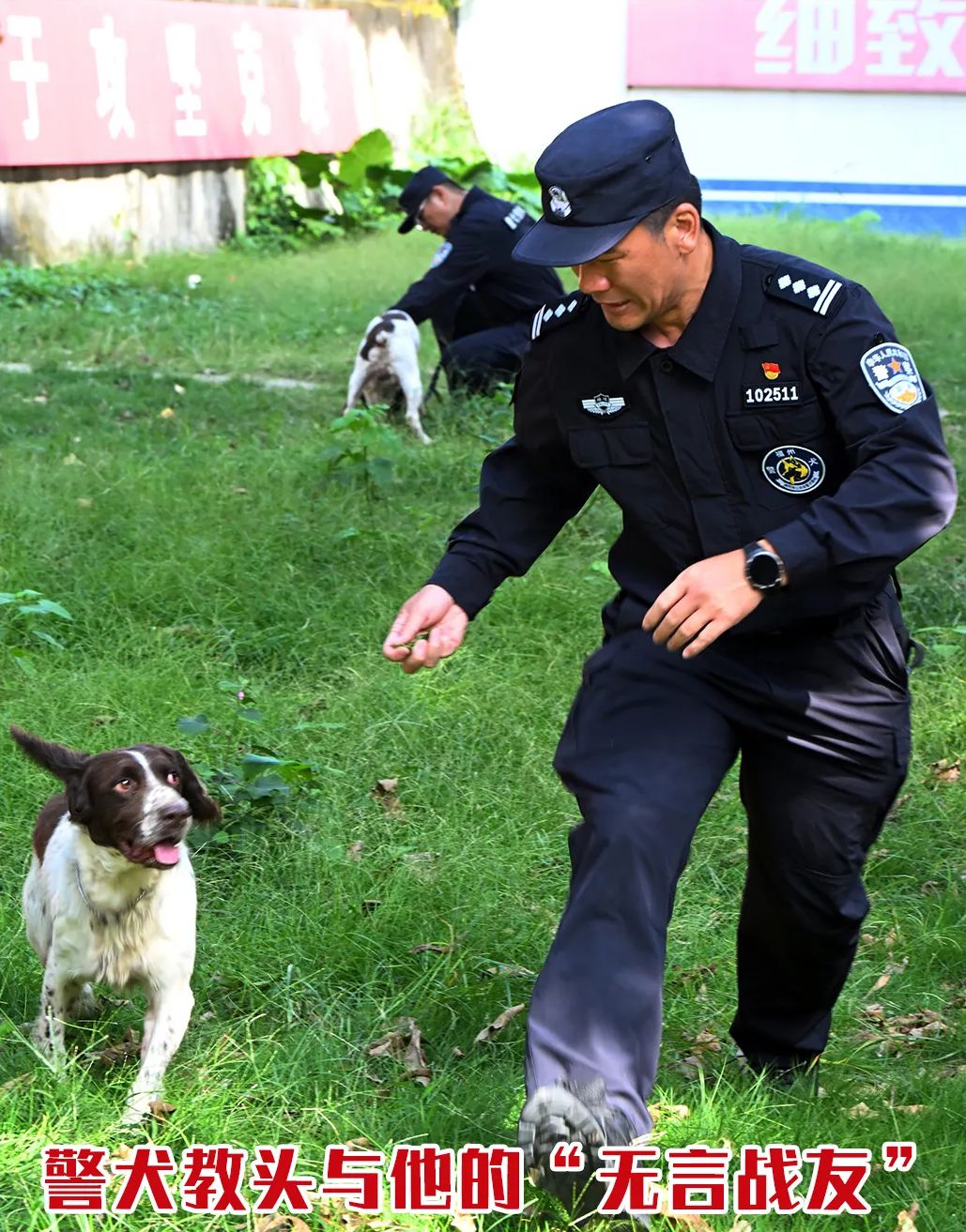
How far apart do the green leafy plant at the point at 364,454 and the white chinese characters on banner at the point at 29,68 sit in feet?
23.7

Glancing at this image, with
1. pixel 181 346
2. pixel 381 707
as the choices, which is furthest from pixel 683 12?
pixel 381 707

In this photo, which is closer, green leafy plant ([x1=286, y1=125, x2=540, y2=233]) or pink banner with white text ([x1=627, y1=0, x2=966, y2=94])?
green leafy plant ([x1=286, y1=125, x2=540, y2=233])

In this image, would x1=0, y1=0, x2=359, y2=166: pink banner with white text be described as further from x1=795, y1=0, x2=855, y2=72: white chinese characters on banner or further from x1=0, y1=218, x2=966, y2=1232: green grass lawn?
x1=0, y1=218, x2=966, y2=1232: green grass lawn

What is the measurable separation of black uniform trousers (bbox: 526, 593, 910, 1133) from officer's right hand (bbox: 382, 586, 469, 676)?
27 centimetres

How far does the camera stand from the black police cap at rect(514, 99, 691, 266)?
8.96 ft

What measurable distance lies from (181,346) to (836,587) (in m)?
9.30

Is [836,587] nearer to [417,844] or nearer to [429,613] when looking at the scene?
[429,613]

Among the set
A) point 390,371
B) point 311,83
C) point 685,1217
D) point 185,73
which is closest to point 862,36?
point 311,83

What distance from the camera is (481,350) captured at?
9.71 m

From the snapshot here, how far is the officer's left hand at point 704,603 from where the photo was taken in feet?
8.45

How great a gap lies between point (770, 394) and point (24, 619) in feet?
12.1

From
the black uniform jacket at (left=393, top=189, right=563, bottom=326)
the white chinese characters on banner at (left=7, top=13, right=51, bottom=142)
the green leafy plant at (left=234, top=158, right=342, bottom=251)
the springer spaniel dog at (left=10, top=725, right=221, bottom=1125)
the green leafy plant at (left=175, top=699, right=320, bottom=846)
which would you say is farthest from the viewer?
the green leafy plant at (left=234, top=158, right=342, bottom=251)

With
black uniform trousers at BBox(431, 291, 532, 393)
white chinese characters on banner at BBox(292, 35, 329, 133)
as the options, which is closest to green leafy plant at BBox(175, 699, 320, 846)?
black uniform trousers at BBox(431, 291, 532, 393)

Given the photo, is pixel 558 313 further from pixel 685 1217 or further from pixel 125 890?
pixel 685 1217
